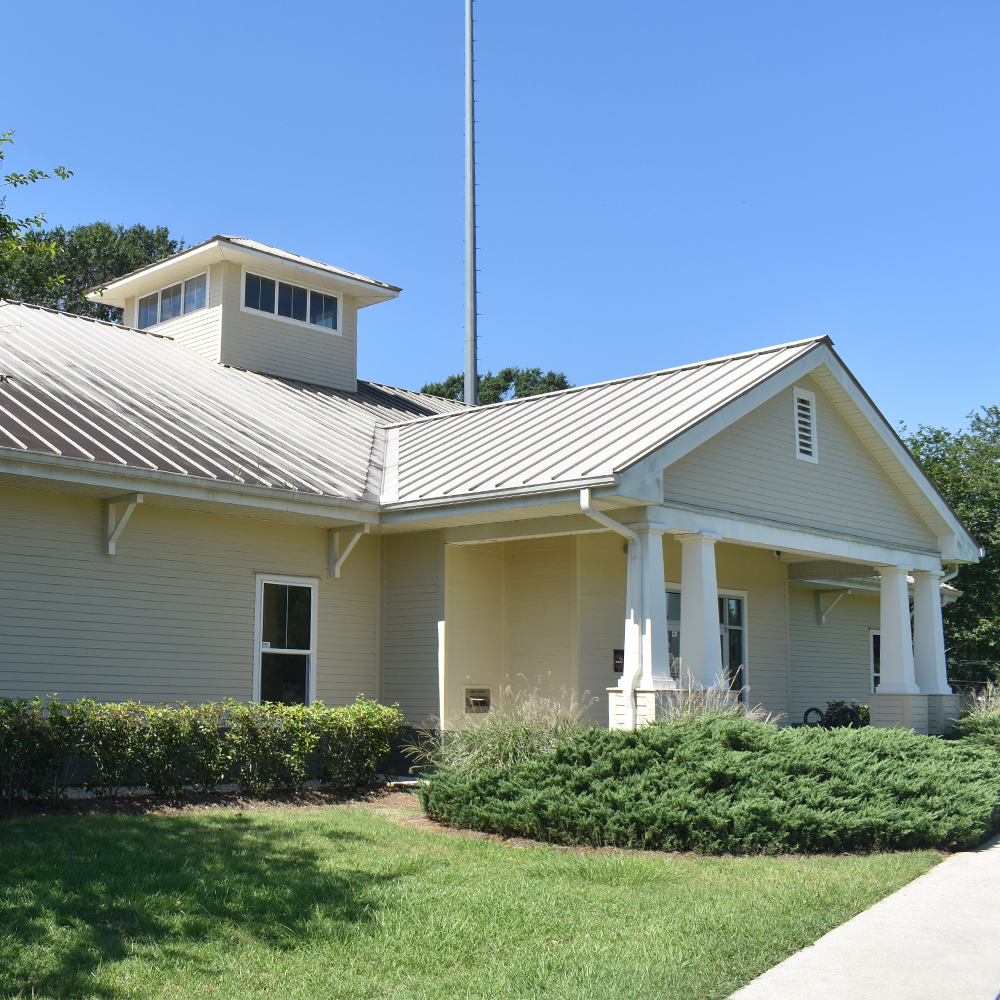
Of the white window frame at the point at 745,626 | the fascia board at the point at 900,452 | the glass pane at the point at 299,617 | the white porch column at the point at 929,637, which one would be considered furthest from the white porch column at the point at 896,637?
the glass pane at the point at 299,617

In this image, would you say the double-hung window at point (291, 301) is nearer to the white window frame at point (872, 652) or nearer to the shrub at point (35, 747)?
the shrub at point (35, 747)

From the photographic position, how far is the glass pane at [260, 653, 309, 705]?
1390cm

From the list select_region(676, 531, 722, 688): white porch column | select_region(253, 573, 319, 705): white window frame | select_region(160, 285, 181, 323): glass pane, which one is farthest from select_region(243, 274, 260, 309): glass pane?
select_region(676, 531, 722, 688): white porch column

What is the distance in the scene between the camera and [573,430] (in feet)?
47.4

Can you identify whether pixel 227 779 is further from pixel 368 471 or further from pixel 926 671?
pixel 926 671

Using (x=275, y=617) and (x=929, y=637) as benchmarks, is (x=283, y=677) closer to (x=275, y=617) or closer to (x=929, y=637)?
(x=275, y=617)

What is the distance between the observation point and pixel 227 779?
11.7 m

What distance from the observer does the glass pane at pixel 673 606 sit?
16491 millimetres

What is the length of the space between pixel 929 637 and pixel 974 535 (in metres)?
9.68

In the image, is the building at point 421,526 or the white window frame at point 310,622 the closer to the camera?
the building at point 421,526

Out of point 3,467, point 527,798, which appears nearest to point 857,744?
point 527,798

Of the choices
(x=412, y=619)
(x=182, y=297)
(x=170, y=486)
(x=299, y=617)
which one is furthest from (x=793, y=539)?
(x=182, y=297)

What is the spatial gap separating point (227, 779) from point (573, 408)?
7004 mm

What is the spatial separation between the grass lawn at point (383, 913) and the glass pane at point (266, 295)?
12038 mm
